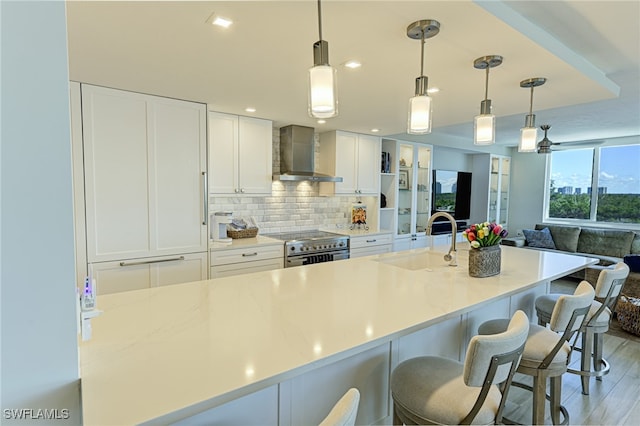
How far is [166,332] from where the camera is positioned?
127 cm

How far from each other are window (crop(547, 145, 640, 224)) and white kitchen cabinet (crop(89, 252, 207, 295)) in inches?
269

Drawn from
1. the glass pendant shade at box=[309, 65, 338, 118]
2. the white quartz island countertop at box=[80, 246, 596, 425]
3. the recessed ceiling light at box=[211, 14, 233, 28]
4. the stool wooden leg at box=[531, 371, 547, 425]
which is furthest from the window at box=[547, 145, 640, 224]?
the recessed ceiling light at box=[211, 14, 233, 28]

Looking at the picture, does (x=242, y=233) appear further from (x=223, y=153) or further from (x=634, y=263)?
(x=634, y=263)

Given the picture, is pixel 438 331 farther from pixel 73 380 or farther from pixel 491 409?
pixel 73 380

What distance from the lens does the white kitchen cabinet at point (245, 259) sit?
330 cm

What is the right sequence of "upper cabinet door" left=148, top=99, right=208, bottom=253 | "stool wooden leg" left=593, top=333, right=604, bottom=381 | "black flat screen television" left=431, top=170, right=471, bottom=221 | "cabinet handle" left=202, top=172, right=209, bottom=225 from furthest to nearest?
"black flat screen television" left=431, top=170, right=471, bottom=221 < "cabinet handle" left=202, top=172, right=209, bottom=225 < "upper cabinet door" left=148, top=99, right=208, bottom=253 < "stool wooden leg" left=593, top=333, right=604, bottom=381

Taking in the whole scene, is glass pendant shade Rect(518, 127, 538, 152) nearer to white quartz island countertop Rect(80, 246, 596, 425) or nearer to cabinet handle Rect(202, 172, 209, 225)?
white quartz island countertop Rect(80, 246, 596, 425)

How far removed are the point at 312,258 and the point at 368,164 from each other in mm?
1709

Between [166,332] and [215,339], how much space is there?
0.69 ft

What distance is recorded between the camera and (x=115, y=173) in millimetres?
2721

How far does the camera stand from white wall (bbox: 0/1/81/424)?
74 centimetres

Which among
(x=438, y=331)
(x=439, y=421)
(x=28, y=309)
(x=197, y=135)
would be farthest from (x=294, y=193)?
(x=28, y=309)

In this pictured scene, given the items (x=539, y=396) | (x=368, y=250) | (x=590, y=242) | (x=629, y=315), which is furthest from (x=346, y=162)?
(x=590, y=242)

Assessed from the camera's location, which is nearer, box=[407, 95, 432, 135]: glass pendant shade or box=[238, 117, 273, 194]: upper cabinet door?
box=[407, 95, 432, 135]: glass pendant shade
